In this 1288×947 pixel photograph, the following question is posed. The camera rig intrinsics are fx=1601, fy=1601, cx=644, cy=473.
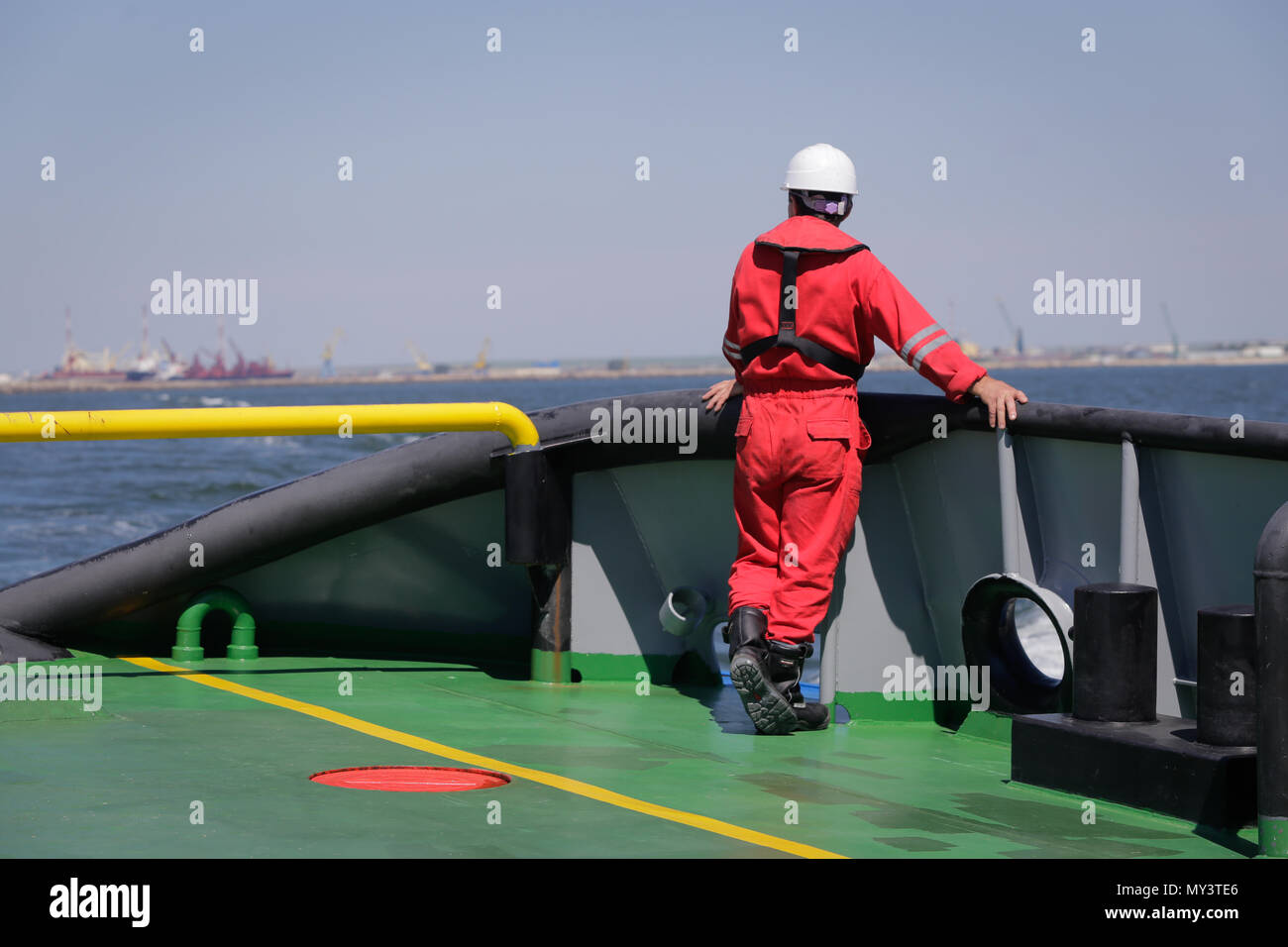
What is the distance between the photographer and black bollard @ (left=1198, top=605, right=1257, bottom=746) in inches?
159

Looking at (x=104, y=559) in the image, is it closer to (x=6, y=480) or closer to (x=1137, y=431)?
(x=1137, y=431)

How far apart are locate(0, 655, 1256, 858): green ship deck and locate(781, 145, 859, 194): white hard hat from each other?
1868mm

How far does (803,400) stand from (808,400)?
0.07 feet

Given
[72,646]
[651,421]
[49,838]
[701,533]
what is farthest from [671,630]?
[49,838]

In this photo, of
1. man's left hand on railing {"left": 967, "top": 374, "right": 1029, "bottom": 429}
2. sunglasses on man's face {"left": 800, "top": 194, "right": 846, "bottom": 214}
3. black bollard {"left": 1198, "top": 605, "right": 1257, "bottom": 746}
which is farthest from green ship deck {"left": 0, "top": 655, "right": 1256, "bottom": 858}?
sunglasses on man's face {"left": 800, "top": 194, "right": 846, "bottom": 214}

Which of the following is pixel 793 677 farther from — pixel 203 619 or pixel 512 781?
pixel 203 619

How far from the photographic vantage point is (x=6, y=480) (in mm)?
42312

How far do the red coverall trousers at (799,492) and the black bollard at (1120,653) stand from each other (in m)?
1.12

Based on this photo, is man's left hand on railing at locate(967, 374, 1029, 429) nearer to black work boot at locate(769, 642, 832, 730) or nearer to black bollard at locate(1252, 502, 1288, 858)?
black work boot at locate(769, 642, 832, 730)

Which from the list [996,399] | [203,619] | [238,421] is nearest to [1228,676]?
[996,399]

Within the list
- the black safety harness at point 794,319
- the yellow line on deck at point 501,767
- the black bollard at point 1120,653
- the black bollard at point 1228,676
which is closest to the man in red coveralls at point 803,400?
the black safety harness at point 794,319

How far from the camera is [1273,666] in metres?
3.52

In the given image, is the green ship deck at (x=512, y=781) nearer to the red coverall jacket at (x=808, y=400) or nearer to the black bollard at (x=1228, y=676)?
the black bollard at (x=1228, y=676)
